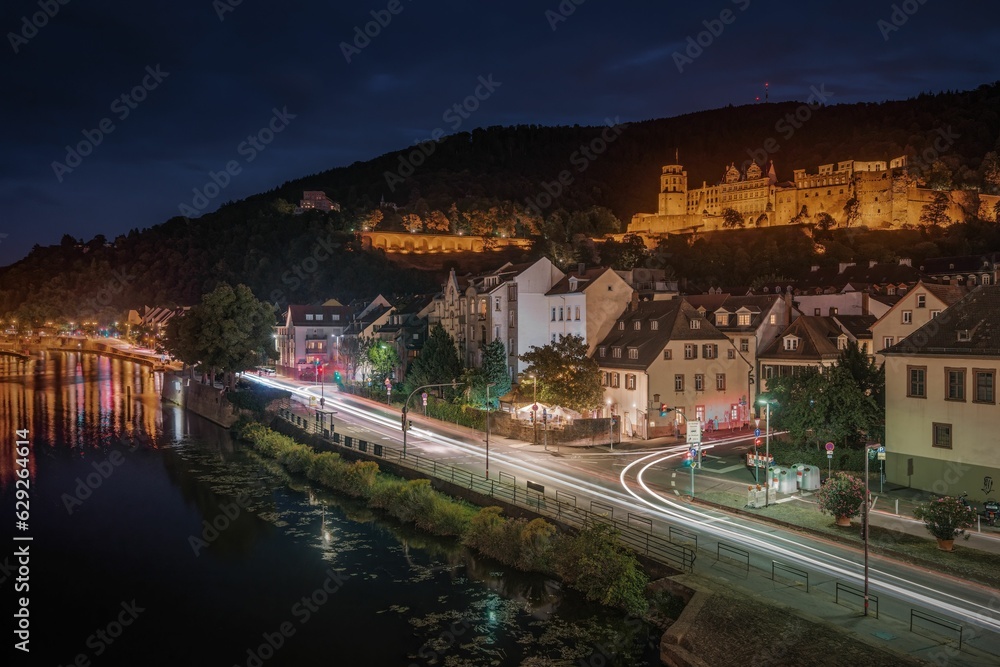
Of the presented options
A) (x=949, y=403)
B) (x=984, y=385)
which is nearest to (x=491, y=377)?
(x=949, y=403)

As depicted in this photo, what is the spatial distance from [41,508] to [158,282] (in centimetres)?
15288

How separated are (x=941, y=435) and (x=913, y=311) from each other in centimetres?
2127

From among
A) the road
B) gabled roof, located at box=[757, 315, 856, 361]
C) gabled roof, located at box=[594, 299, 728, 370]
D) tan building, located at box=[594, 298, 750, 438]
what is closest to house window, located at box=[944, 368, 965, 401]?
the road

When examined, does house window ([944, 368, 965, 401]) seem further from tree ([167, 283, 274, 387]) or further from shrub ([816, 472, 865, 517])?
tree ([167, 283, 274, 387])

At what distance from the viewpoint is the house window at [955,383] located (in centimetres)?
3297

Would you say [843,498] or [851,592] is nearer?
[851,592]

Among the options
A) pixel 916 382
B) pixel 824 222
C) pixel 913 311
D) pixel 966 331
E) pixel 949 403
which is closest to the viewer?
pixel 949 403

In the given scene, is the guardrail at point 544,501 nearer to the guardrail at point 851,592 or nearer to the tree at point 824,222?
the guardrail at point 851,592

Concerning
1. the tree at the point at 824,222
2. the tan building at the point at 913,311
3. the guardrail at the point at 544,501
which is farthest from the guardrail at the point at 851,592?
the tree at the point at 824,222

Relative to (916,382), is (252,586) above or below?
below

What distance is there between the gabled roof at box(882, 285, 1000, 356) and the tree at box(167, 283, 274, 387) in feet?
187

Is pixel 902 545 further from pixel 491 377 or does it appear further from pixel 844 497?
pixel 491 377

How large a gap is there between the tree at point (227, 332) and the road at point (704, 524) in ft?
79.9

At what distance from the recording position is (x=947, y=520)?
25.3 meters
